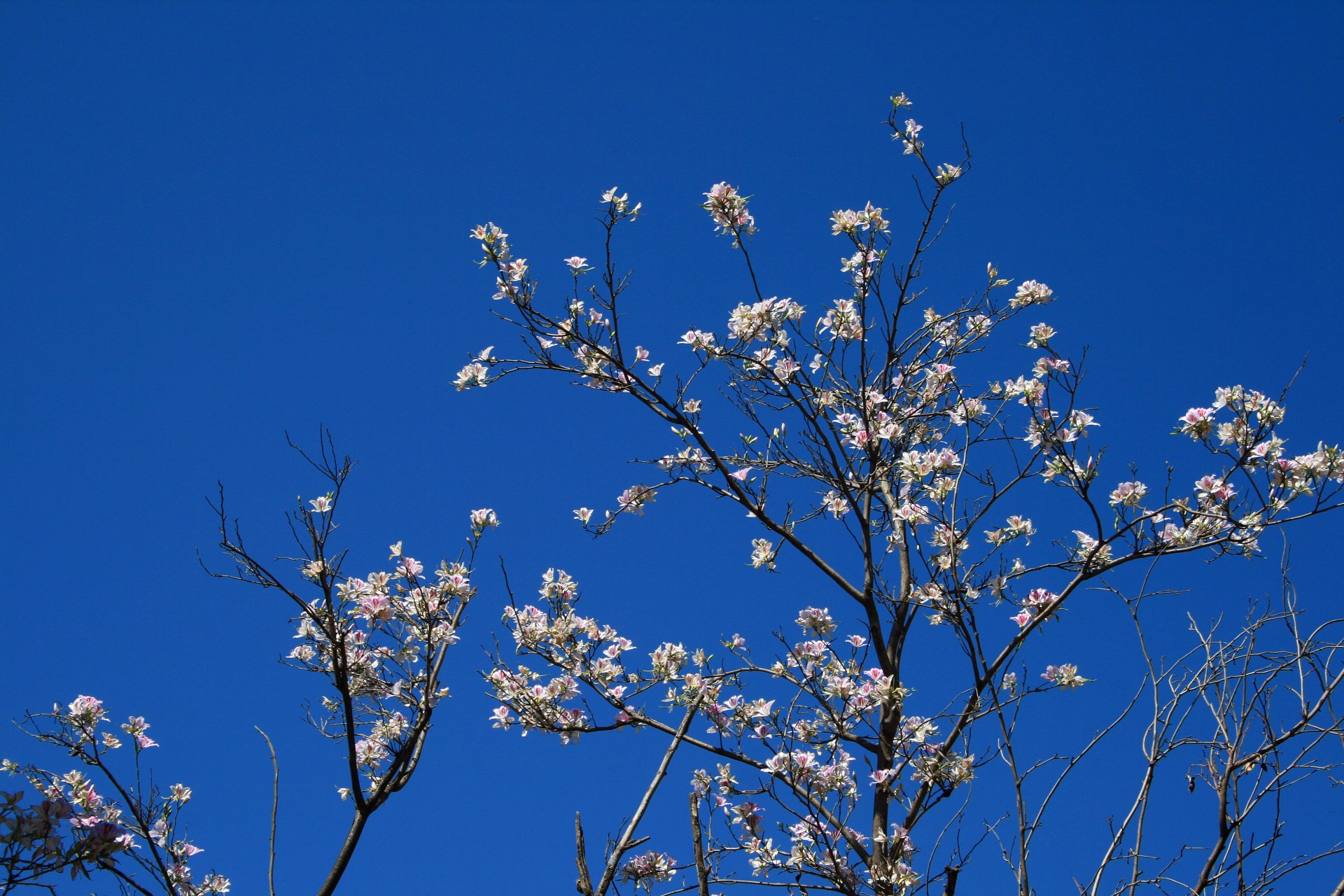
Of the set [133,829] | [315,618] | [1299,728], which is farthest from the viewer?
[133,829]

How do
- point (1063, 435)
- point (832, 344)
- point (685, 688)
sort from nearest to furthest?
point (1063, 435)
point (685, 688)
point (832, 344)

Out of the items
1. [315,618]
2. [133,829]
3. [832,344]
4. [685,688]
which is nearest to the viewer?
[315,618]

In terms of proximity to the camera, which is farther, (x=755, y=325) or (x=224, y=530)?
(x=755, y=325)

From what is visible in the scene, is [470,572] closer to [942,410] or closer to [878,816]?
[878,816]

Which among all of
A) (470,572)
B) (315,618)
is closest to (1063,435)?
(470,572)

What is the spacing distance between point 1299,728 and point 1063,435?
135 centimetres

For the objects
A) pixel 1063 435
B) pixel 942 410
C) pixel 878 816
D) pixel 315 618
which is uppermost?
pixel 942 410

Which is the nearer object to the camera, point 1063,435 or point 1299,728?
point 1299,728

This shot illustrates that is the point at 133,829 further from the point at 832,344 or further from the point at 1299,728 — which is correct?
the point at 1299,728

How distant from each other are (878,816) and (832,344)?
2.32 metres

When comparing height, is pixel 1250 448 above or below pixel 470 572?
below

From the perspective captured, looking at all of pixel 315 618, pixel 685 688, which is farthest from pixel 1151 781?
pixel 315 618

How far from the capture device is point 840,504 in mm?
4828

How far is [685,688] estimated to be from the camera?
443cm
